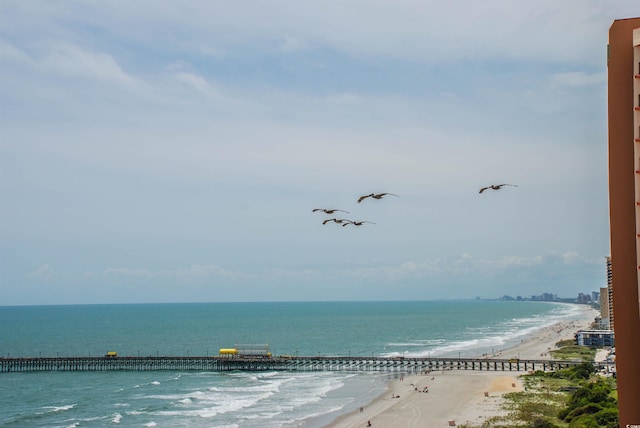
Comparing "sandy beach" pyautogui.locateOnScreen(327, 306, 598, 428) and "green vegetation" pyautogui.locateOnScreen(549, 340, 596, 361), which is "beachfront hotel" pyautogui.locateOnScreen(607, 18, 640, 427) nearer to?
"sandy beach" pyautogui.locateOnScreen(327, 306, 598, 428)

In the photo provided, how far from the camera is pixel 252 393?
6706 centimetres

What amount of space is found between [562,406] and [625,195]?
40.7m

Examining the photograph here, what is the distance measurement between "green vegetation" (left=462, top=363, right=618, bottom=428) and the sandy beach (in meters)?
1.68

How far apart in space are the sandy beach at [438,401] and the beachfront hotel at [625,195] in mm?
34553

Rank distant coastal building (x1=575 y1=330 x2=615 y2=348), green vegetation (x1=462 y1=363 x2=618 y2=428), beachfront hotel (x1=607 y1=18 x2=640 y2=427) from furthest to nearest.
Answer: distant coastal building (x1=575 y1=330 x2=615 y2=348), green vegetation (x1=462 y1=363 x2=618 y2=428), beachfront hotel (x1=607 y1=18 x2=640 y2=427)

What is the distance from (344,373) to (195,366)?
20.4 m

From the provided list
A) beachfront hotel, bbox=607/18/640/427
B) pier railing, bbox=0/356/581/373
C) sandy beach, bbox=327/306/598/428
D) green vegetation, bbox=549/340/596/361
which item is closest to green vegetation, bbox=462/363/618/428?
sandy beach, bbox=327/306/598/428

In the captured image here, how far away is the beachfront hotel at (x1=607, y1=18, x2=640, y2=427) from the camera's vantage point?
1688cm

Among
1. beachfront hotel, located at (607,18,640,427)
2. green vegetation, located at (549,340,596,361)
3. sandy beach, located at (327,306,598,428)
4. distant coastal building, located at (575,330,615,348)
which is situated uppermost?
beachfront hotel, located at (607,18,640,427)

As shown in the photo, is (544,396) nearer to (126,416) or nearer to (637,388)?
(126,416)

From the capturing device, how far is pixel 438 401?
2416 inches

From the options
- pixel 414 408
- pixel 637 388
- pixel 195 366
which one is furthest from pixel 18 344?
pixel 637 388

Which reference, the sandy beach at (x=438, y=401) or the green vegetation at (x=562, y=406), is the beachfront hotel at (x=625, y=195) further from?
A: the sandy beach at (x=438, y=401)

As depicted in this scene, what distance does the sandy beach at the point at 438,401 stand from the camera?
53.0m
